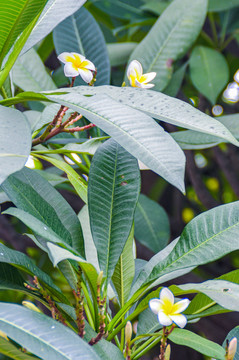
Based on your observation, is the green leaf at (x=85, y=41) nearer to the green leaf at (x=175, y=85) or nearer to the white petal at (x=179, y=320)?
the green leaf at (x=175, y=85)

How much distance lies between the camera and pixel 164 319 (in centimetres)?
51

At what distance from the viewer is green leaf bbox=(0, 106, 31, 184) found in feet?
1.31

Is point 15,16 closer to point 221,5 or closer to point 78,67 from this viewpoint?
point 78,67

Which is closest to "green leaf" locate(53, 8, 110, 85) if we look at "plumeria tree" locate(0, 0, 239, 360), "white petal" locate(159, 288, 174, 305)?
"plumeria tree" locate(0, 0, 239, 360)

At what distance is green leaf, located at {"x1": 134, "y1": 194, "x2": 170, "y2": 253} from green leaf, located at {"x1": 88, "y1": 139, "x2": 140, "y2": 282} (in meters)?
0.54

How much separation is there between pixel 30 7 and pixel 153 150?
0.74ft

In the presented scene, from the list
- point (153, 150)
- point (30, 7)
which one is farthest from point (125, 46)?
point (153, 150)

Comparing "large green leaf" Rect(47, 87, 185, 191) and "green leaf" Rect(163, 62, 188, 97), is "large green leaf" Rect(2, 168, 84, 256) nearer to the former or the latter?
"large green leaf" Rect(47, 87, 185, 191)

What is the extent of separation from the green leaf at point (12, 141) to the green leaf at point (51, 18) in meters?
0.15

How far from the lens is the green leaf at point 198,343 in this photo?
51 cm

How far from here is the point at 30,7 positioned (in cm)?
52

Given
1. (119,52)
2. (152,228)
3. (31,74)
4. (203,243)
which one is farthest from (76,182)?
(119,52)

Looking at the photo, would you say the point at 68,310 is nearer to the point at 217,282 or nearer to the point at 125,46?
the point at 217,282

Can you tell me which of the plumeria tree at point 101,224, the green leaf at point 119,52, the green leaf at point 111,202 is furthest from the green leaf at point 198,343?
the green leaf at point 119,52
